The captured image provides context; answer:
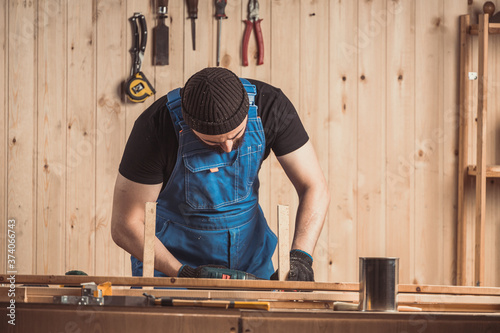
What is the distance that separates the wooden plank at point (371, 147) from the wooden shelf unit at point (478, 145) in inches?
13.0

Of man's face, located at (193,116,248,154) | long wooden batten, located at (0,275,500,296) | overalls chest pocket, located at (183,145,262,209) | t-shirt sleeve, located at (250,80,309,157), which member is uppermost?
t-shirt sleeve, located at (250,80,309,157)

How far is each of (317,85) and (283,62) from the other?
184 mm

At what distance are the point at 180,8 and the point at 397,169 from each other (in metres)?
1.21

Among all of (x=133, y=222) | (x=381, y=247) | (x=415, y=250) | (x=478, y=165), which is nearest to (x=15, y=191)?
(x=133, y=222)

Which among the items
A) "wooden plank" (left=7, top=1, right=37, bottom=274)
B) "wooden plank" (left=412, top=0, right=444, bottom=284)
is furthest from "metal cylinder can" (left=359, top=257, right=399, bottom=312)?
"wooden plank" (left=7, top=1, right=37, bottom=274)

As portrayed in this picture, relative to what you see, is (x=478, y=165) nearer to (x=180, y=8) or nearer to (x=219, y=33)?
(x=219, y=33)

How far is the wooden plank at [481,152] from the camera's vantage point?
222cm

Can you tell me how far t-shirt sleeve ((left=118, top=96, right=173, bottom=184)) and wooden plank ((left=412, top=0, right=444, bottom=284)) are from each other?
132cm

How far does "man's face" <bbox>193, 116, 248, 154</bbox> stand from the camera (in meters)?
1.40

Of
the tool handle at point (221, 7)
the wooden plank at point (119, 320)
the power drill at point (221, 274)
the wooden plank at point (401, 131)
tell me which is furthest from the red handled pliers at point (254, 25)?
the wooden plank at point (119, 320)

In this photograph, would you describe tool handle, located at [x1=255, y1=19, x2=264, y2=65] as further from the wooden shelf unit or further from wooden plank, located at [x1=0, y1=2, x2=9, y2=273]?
wooden plank, located at [x1=0, y1=2, x2=9, y2=273]

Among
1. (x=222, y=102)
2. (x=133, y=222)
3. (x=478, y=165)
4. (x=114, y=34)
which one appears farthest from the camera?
(x=114, y=34)

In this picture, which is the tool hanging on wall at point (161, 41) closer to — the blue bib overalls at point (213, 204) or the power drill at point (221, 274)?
the blue bib overalls at point (213, 204)

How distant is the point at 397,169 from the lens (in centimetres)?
241
